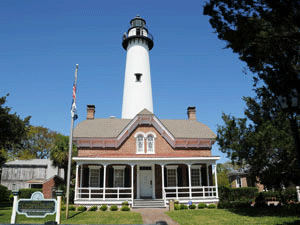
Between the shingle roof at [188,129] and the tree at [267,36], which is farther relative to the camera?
the shingle roof at [188,129]

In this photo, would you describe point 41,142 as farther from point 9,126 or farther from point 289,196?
point 289,196

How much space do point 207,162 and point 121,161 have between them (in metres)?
6.76

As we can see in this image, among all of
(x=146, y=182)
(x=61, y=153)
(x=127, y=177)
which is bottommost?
(x=146, y=182)

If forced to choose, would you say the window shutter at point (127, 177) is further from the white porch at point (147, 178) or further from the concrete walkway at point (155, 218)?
the concrete walkway at point (155, 218)

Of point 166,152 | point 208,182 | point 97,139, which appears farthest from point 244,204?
point 97,139

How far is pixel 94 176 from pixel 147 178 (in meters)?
4.28

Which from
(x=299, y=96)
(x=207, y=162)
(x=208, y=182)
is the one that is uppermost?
(x=299, y=96)

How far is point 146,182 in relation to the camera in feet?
69.3

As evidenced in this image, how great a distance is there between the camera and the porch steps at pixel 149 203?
18531 millimetres

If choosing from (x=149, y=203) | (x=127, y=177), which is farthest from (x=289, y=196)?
(x=127, y=177)

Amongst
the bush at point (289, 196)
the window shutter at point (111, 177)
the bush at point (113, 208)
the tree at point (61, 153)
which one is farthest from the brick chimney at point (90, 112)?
the bush at point (289, 196)

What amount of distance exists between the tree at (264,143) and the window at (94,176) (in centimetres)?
1044

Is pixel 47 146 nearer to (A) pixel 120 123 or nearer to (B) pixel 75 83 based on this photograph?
(A) pixel 120 123

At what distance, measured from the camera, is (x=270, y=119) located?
14.1 meters
